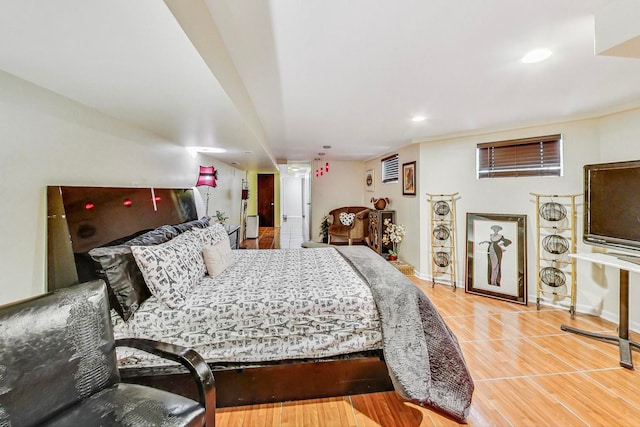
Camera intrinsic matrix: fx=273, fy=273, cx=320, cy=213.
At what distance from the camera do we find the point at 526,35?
154cm

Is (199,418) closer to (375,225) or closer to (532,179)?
(532,179)

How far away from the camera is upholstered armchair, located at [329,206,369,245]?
6.24 meters

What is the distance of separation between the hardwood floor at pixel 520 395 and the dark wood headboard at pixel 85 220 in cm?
132

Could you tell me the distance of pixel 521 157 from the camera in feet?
11.7

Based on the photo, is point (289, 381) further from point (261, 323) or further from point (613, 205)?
point (613, 205)

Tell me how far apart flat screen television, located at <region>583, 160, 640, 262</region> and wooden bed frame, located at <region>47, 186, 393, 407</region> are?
245 centimetres

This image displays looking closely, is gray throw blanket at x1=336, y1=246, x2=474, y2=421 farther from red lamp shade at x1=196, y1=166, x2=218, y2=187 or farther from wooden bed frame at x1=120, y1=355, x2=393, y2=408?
red lamp shade at x1=196, y1=166, x2=218, y2=187

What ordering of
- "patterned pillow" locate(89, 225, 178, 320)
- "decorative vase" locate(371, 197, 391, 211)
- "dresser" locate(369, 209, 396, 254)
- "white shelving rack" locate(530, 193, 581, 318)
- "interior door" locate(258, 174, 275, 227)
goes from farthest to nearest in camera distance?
"interior door" locate(258, 174, 275, 227) < "decorative vase" locate(371, 197, 391, 211) < "dresser" locate(369, 209, 396, 254) < "white shelving rack" locate(530, 193, 581, 318) < "patterned pillow" locate(89, 225, 178, 320)

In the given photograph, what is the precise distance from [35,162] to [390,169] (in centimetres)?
523

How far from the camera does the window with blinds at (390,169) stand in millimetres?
5398

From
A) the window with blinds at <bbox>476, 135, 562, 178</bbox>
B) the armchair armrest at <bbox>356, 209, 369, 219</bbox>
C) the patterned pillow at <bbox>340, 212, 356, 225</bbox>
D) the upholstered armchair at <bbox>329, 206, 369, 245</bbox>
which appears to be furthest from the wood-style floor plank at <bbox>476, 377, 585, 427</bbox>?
the patterned pillow at <bbox>340, 212, 356, 225</bbox>

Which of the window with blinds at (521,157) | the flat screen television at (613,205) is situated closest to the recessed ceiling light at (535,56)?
the flat screen television at (613,205)

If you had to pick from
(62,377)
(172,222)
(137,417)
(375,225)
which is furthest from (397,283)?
(375,225)

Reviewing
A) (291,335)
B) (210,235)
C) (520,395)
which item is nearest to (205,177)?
(210,235)
